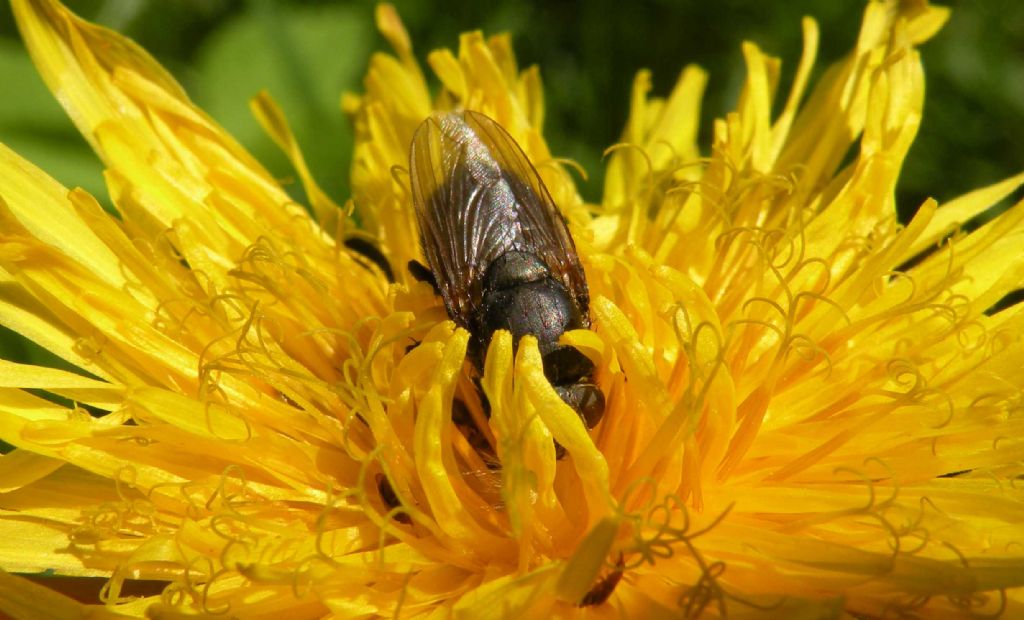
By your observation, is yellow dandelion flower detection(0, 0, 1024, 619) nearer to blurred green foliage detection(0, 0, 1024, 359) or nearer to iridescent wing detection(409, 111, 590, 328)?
iridescent wing detection(409, 111, 590, 328)

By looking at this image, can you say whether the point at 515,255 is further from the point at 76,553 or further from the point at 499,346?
the point at 76,553

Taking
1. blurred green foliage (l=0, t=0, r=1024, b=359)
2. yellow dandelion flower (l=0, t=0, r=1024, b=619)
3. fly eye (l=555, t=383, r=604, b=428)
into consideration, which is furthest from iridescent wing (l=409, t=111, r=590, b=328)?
blurred green foliage (l=0, t=0, r=1024, b=359)

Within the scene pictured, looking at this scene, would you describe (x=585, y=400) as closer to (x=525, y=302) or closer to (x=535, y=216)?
(x=525, y=302)

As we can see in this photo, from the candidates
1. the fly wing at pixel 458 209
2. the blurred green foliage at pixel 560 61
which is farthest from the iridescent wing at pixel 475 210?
the blurred green foliage at pixel 560 61

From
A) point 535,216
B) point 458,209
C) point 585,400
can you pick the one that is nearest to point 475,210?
point 458,209

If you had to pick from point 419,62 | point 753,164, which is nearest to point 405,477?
point 753,164

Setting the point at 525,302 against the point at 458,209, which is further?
the point at 458,209
